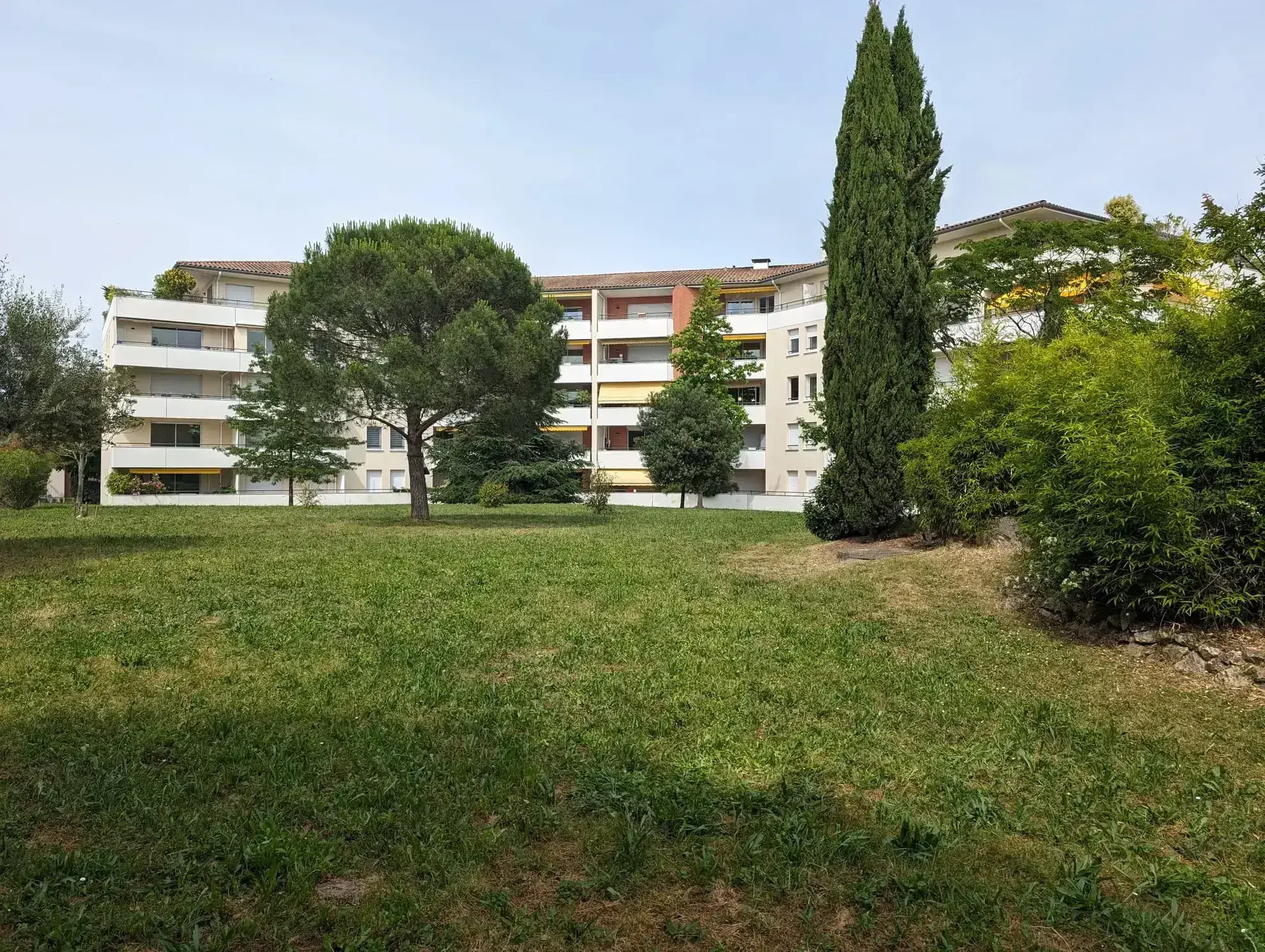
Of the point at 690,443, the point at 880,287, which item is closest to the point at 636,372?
the point at 690,443

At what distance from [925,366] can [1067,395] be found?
8197 mm

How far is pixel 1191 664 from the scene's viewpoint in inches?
310

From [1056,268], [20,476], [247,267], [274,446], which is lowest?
[20,476]

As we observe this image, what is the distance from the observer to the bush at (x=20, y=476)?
105 ft

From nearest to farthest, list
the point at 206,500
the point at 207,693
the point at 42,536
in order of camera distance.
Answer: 1. the point at 207,693
2. the point at 42,536
3. the point at 206,500

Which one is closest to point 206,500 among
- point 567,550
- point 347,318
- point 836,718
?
point 347,318

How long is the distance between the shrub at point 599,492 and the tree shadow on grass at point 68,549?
1680 cm

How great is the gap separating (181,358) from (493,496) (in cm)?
2114

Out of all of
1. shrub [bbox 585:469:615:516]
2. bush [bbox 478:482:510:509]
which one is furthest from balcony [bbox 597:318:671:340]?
bush [bbox 478:482:510:509]

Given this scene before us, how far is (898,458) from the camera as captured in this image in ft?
58.4

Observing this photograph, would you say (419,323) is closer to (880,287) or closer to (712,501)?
(880,287)

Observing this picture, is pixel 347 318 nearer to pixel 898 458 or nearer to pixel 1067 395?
pixel 898 458

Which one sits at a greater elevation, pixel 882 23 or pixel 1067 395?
pixel 882 23

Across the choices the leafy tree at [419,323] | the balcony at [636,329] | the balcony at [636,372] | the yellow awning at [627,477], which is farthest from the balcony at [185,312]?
the leafy tree at [419,323]
